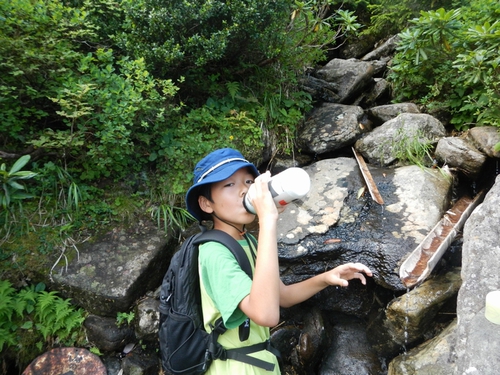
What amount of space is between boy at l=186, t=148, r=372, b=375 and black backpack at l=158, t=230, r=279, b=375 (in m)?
0.04

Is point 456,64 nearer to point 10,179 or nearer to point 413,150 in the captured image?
point 413,150

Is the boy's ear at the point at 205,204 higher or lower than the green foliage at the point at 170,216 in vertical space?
higher

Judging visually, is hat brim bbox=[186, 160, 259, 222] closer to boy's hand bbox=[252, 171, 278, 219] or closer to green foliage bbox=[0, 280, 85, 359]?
boy's hand bbox=[252, 171, 278, 219]

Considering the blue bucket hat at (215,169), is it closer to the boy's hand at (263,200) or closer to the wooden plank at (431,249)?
the boy's hand at (263,200)

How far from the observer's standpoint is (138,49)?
4270mm

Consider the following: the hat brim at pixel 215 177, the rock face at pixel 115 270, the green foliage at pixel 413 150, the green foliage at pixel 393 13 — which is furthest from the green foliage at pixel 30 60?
the green foliage at pixel 393 13

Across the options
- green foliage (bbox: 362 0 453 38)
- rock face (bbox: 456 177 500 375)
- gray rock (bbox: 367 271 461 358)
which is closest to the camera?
rock face (bbox: 456 177 500 375)

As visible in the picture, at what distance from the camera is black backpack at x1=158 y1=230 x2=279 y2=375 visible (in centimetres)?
188

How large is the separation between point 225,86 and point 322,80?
2751 millimetres

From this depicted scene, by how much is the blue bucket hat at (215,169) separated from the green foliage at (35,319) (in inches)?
95.4

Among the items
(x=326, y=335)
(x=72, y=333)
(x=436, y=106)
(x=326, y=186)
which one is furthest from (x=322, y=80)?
(x=72, y=333)

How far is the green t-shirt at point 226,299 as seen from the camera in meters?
1.66

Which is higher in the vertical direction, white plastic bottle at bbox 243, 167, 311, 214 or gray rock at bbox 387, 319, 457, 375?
white plastic bottle at bbox 243, 167, 311, 214

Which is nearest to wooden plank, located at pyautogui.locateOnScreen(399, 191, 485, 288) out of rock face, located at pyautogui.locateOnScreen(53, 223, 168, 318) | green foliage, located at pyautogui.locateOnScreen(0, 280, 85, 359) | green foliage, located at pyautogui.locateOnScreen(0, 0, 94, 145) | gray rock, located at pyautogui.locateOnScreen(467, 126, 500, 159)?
gray rock, located at pyautogui.locateOnScreen(467, 126, 500, 159)
